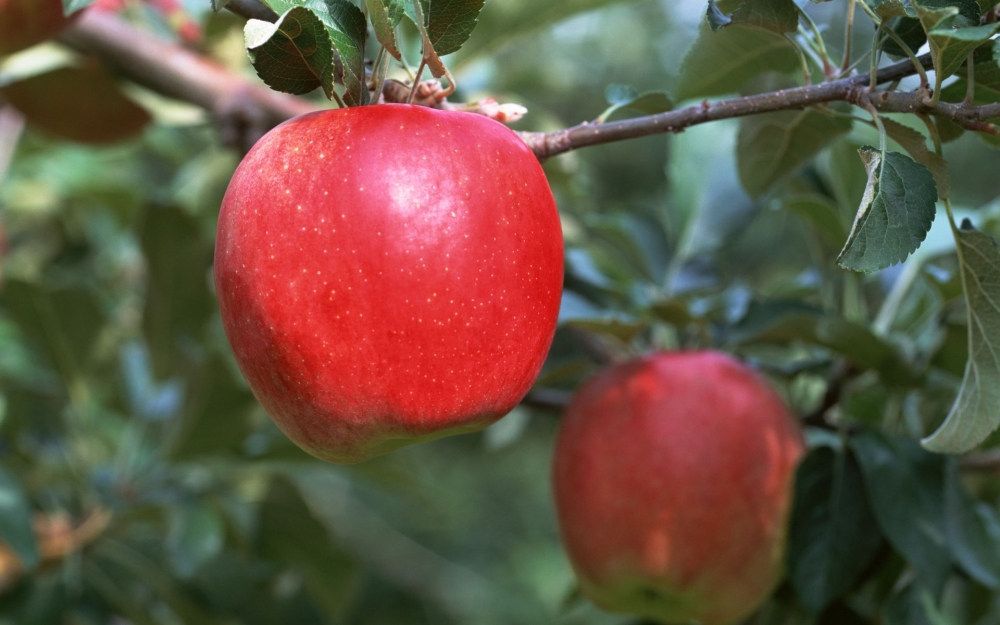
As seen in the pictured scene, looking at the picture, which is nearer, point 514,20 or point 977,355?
point 977,355

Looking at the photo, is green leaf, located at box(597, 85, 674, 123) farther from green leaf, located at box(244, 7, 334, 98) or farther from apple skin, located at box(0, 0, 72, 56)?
apple skin, located at box(0, 0, 72, 56)

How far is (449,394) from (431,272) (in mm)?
66

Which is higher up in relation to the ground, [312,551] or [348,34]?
[348,34]

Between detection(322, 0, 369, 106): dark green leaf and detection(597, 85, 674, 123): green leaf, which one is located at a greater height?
detection(322, 0, 369, 106): dark green leaf

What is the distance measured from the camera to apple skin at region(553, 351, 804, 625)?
2.46ft

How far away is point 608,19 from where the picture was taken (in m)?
4.13

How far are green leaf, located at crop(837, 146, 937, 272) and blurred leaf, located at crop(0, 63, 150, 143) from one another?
859 mm

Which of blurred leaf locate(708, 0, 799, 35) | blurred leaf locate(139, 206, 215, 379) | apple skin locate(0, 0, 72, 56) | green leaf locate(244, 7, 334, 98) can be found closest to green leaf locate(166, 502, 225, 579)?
blurred leaf locate(139, 206, 215, 379)

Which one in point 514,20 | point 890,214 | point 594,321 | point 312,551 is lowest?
point 312,551

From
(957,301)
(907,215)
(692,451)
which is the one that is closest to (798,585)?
(692,451)

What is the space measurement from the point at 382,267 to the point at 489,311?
6cm

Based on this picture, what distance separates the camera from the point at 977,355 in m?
0.51

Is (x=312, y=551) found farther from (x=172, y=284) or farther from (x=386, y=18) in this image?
(x=386, y=18)

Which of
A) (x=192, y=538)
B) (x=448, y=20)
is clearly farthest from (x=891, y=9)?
(x=192, y=538)
